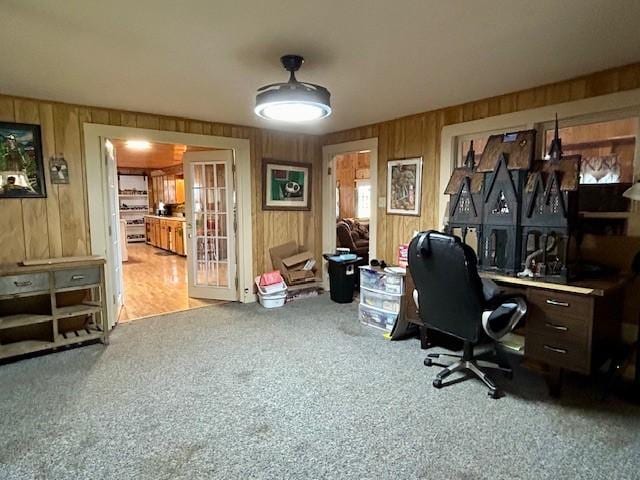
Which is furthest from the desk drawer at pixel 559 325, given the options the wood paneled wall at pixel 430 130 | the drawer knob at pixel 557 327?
the wood paneled wall at pixel 430 130

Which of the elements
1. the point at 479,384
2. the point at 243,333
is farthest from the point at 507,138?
the point at 243,333

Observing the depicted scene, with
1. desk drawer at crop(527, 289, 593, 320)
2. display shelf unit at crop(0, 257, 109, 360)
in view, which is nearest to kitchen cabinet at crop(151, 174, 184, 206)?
display shelf unit at crop(0, 257, 109, 360)

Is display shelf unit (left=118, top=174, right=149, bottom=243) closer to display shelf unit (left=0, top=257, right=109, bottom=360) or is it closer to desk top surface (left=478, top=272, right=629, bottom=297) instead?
display shelf unit (left=0, top=257, right=109, bottom=360)

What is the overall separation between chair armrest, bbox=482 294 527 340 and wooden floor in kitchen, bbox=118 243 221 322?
3.37m

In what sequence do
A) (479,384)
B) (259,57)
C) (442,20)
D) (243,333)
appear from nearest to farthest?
(442,20) → (259,57) → (479,384) → (243,333)

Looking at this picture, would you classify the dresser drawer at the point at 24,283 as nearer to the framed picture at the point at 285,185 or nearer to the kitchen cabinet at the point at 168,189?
the framed picture at the point at 285,185

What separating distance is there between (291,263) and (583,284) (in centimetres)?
328

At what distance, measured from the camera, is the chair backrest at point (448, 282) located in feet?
7.75

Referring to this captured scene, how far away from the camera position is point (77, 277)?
10.9ft

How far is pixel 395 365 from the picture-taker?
2.99 meters

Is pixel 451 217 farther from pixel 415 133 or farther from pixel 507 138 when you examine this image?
pixel 415 133

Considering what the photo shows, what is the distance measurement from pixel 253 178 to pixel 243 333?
203 cm

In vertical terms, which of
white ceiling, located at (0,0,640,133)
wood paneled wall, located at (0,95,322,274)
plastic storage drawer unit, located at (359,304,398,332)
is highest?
white ceiling, located at (0,0,640,133)

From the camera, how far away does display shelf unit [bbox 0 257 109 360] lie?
3070mm
